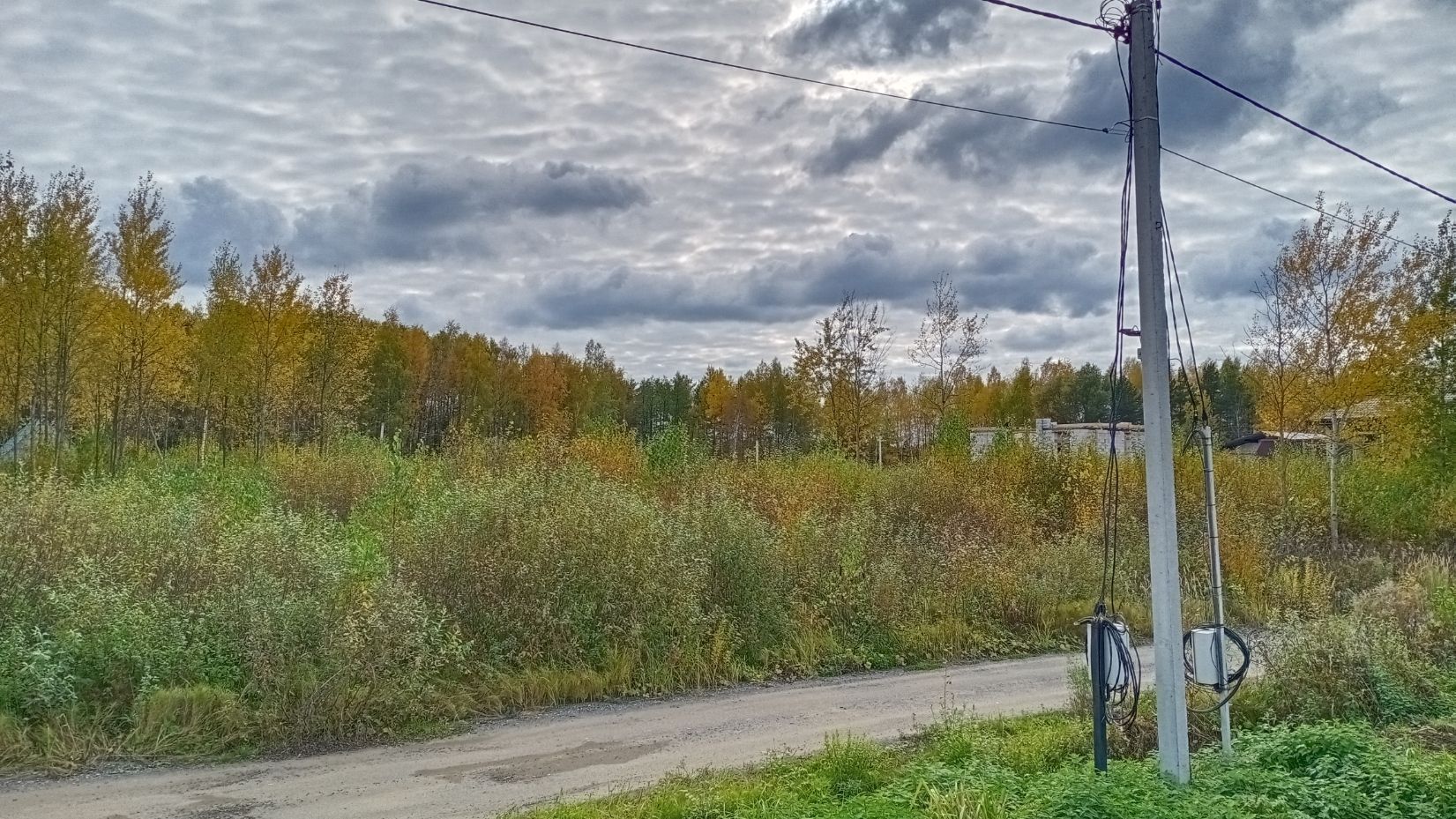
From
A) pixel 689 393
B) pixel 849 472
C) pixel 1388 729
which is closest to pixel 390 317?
pixel 689 393

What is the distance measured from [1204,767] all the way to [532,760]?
4839 mm

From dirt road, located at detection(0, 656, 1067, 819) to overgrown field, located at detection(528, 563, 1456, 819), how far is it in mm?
684

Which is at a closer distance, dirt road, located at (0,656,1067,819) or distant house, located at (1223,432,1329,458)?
dirt road, located at (0,656,1067,819)

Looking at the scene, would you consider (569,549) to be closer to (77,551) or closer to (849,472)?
(77,551)

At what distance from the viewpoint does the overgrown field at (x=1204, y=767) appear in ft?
16.3

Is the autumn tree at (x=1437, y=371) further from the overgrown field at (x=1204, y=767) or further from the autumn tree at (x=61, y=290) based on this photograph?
the autumn tree at (x=61, y=290)

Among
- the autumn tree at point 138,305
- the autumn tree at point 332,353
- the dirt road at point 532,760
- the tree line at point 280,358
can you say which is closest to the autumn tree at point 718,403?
the tree line at point 280,358

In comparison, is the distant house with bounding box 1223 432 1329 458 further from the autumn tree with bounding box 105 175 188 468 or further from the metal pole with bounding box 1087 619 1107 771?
the autumn tree with bounding box 105 175 188 468

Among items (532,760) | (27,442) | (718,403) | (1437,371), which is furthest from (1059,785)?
(718,403)

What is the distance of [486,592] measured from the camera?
939 centimetres

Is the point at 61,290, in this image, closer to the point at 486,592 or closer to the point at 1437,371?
the point at 486,592

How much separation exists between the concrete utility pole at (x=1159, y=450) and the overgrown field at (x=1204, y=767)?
38cm

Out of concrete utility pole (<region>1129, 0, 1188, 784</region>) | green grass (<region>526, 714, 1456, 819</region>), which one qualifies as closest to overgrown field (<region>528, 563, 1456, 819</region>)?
green grass (<region>526, 714, 1456, 819</region>)

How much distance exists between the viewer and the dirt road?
6.07 meters
